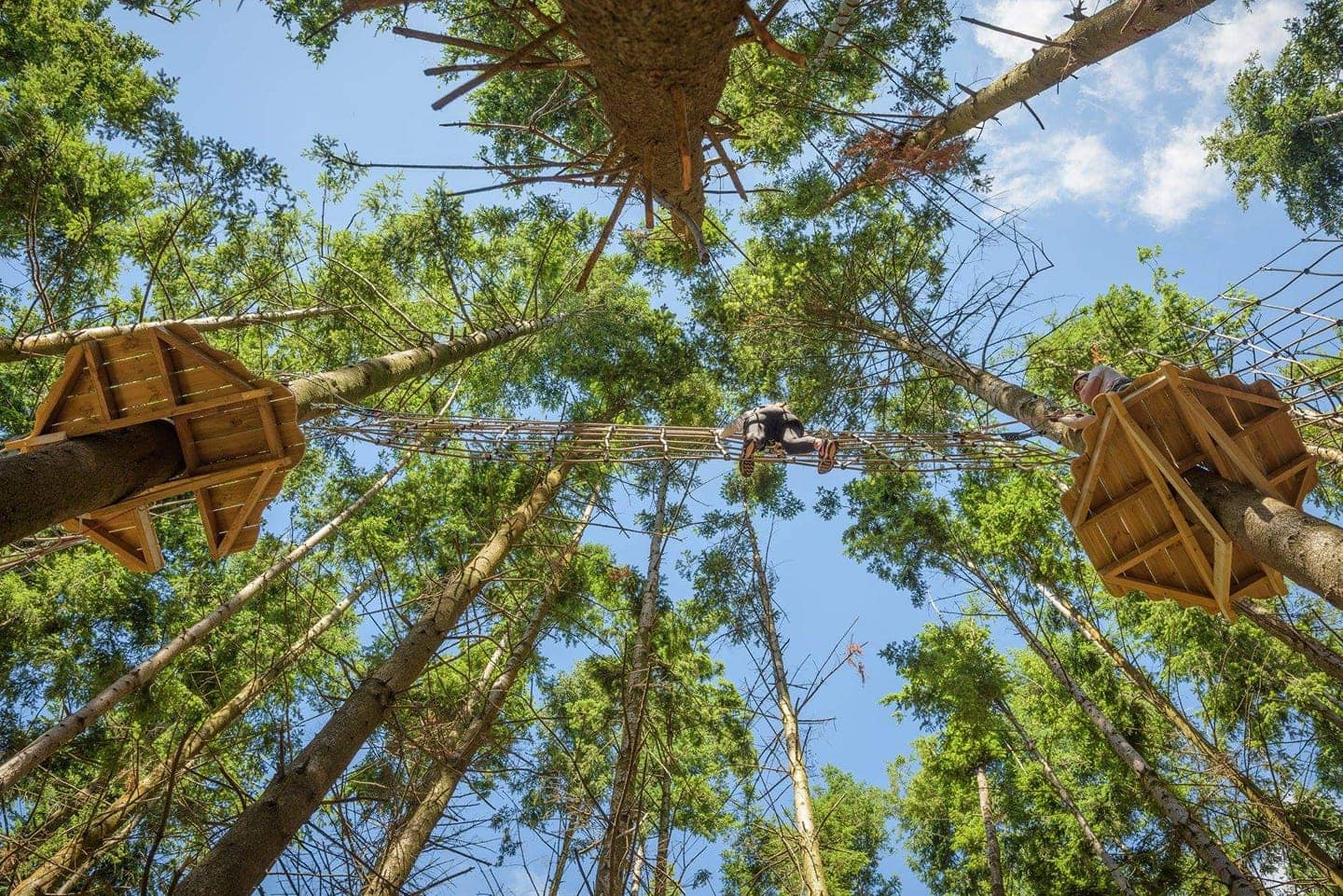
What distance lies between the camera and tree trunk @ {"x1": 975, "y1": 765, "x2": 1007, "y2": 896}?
346 inches

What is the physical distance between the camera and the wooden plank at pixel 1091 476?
3.73 meters

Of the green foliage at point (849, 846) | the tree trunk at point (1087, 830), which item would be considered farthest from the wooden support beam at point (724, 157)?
the green foliage at point (849, 846)

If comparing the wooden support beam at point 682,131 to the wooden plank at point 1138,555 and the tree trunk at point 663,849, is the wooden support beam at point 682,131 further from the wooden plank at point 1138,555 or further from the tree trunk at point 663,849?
the wooden plank at point 1138,555


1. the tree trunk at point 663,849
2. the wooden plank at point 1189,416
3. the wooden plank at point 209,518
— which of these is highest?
the wooden plank at point 1189,416

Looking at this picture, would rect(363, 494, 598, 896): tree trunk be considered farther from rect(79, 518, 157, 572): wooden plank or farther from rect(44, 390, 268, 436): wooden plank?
rect(79, 518, 157, 572): wooden plank

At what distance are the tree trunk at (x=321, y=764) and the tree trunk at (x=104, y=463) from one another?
1462mm

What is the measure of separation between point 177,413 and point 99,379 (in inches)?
13.4

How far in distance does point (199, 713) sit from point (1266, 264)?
37.2 feet

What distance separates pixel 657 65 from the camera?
257cm

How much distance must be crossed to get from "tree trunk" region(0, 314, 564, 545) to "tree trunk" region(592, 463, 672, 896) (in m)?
2.25

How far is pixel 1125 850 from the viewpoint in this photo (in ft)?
29.6

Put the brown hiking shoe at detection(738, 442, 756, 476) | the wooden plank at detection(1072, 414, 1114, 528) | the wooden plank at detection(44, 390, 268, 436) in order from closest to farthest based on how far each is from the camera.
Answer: the wooden plank at detection(44, 390, 268, 436) < the wooden plank at detection(1072, 414, 1114, 528) < the brown hiking shoe at detection(738, 442, 756, 476)

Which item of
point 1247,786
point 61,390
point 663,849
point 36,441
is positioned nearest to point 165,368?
point 61,390

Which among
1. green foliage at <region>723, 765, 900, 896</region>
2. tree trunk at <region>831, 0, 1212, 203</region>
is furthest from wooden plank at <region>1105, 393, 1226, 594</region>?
green foliage at <region>723, 765, 900, 896</region>
